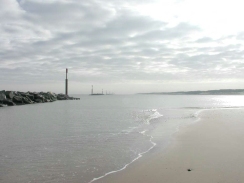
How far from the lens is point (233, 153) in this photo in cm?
850

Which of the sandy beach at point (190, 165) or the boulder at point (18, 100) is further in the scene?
the boulder at point (18, 100)

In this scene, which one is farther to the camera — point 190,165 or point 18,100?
point 18,100

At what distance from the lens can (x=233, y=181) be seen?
5.84m

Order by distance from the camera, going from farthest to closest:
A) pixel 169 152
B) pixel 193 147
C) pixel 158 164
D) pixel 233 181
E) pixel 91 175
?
pixel 193 147, pixel 169 152, pixel 158 164, pixel 91 175, pixel 233 181

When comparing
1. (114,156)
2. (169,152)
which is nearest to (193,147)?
(169,152)

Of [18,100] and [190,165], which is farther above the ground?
[18,100]

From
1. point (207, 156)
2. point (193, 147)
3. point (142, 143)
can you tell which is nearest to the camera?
point (207, 156)

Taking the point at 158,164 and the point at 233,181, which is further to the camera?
the point at 158,164

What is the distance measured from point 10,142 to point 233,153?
29.9ft

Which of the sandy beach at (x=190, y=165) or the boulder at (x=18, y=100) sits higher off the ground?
the boulder at (x=18, y=100)

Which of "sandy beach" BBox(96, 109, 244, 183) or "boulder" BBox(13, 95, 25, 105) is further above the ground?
"boulder" BBox(13, 95, 25, 105)

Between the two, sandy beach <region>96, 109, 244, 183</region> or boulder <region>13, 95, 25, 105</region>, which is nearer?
sandy beach <region>96, 109, 244, 183</region>

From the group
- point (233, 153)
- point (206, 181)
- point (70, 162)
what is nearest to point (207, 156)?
point (233, 153)

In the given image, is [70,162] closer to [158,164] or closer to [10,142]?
[158,164]
